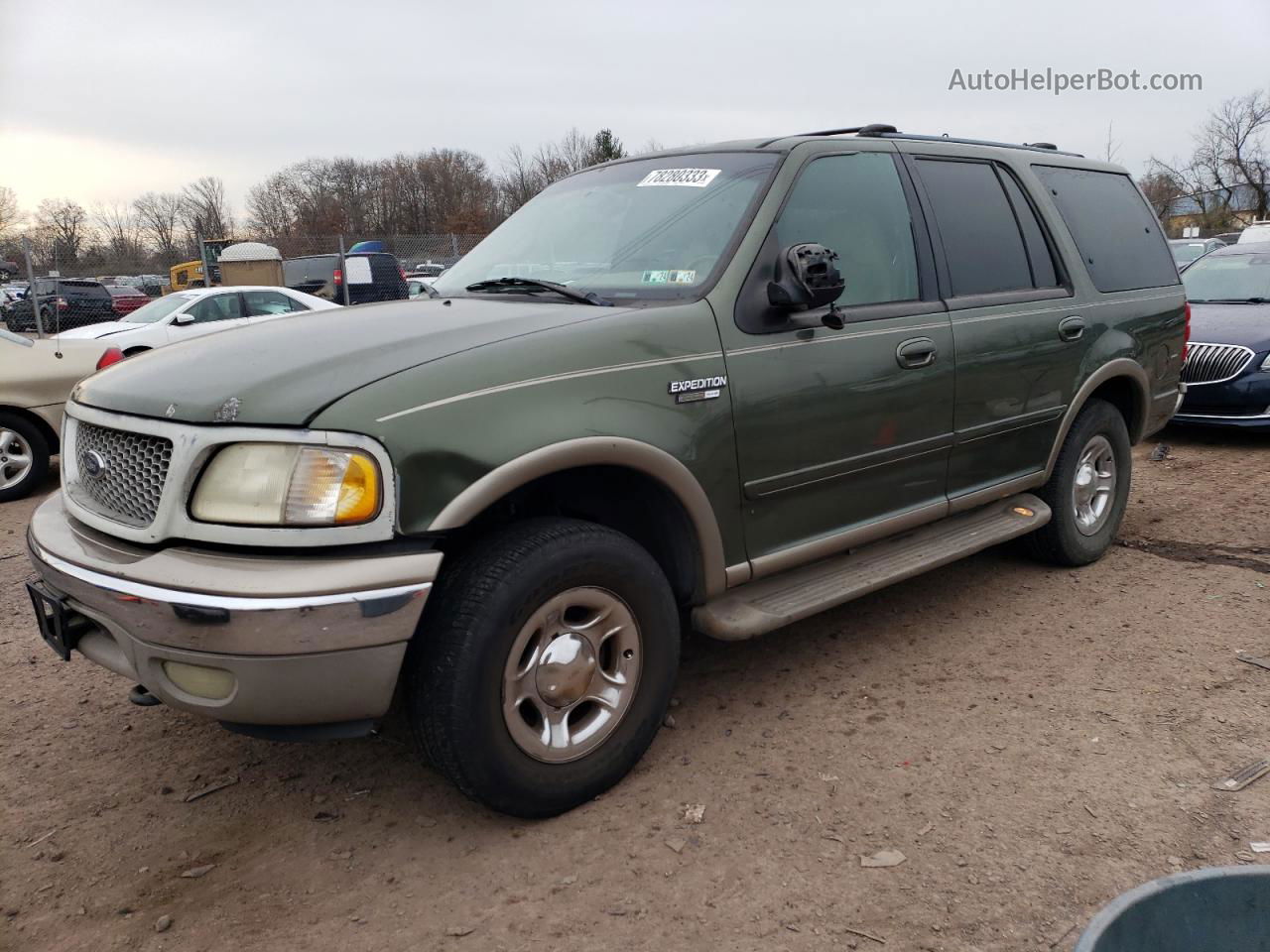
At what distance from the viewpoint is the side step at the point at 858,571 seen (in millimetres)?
3117

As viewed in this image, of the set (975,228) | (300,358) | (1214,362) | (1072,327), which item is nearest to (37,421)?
(300,358)

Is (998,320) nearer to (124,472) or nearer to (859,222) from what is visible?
(859,222)

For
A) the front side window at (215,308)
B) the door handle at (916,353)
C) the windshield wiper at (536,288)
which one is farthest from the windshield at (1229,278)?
the front side window at (215,308)

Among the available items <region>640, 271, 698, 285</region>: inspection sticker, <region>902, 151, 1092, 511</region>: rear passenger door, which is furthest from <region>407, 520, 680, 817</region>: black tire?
<region>902, 151, 1092, 511</region>: rear passenger door

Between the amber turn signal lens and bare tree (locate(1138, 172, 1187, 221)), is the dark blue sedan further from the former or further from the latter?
bare tree (locate(1138, 172, 1187, 221))

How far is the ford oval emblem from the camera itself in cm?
270

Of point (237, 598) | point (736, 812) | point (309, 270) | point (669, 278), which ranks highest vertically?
point (309, 270)

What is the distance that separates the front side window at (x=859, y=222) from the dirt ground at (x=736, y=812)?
148 centimetres

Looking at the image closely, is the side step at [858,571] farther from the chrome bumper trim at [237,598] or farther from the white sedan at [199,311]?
the white sedan at [199,311]

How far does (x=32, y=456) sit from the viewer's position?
695cm

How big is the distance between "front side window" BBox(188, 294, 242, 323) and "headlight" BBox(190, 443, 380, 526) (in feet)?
35.1

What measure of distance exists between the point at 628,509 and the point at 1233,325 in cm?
697

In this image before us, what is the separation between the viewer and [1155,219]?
5.28 metres

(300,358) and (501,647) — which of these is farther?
(300,358)
